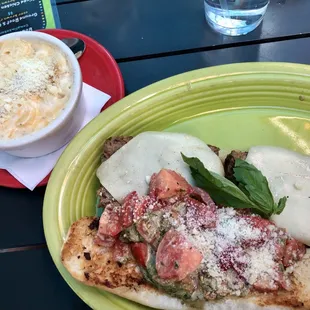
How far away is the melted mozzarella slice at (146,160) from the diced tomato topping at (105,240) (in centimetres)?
16

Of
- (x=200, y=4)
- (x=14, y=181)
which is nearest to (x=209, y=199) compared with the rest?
(x=14, y=181)

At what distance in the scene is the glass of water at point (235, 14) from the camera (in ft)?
7.27

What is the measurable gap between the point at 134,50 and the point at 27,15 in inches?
20.8

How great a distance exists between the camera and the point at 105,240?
1.61m

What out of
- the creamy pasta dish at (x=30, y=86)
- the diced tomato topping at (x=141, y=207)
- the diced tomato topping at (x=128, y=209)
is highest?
the creamy pasta dish at (x=30, y=86)

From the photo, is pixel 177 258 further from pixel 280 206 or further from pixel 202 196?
pixel 280 206

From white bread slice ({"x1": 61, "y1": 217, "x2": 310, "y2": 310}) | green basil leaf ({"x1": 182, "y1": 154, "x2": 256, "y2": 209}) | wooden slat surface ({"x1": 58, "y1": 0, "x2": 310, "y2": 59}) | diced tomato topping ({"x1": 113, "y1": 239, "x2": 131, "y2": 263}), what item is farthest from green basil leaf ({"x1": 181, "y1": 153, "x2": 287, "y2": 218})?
wooden slat surface ({"x1": 58, "y1": 0, "x2": 310, "y2": 59})

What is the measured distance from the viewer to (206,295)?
1472mm

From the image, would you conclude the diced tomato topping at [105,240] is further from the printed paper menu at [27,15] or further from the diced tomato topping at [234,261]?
the printed paper menu at [27,15]

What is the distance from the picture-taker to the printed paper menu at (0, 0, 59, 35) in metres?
2.28

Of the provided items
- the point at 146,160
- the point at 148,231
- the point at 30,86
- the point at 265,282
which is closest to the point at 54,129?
the point at 30,86

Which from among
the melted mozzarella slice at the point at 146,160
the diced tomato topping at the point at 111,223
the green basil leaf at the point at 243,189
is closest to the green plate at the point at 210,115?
the melted mozzarella slice at the point at 146,160

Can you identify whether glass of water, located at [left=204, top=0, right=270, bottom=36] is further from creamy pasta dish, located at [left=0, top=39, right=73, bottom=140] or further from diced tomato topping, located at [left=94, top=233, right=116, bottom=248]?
diced tomato topping, located at [left=94, top=233, right=116, bottom=248]

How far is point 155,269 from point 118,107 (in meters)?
0.67
